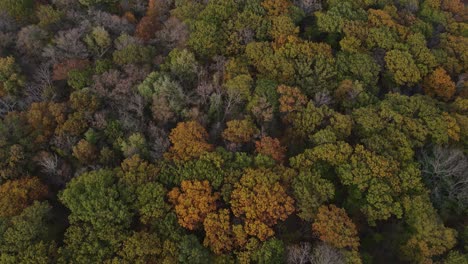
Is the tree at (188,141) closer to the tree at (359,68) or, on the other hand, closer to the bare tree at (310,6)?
the tree at (359,68)

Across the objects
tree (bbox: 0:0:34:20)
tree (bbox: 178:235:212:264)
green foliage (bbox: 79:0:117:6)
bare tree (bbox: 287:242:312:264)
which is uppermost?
green foliage (bbox: 79:0:117:6)

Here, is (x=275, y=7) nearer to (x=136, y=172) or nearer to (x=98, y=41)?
(x=98, y=41)

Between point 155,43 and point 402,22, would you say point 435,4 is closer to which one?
point 402,22

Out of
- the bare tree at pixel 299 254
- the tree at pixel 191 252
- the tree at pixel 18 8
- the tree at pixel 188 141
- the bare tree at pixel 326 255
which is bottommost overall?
the tree at pixel 191 252

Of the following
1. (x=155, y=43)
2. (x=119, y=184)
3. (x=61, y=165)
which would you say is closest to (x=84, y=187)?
(x=119, y=184)

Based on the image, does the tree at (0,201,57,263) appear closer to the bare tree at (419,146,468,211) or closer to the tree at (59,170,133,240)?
the tree at (59,170,133,240)

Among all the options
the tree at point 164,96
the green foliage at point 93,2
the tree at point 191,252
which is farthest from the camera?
the green foliage at point 93,2

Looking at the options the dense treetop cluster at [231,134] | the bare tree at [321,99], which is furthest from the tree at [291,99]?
the bare tree at [321,99]

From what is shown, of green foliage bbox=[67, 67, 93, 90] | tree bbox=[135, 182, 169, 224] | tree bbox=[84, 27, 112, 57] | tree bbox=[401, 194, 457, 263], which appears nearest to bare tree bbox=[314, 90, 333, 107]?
tree bbox=[401, 194, 457, 263]
